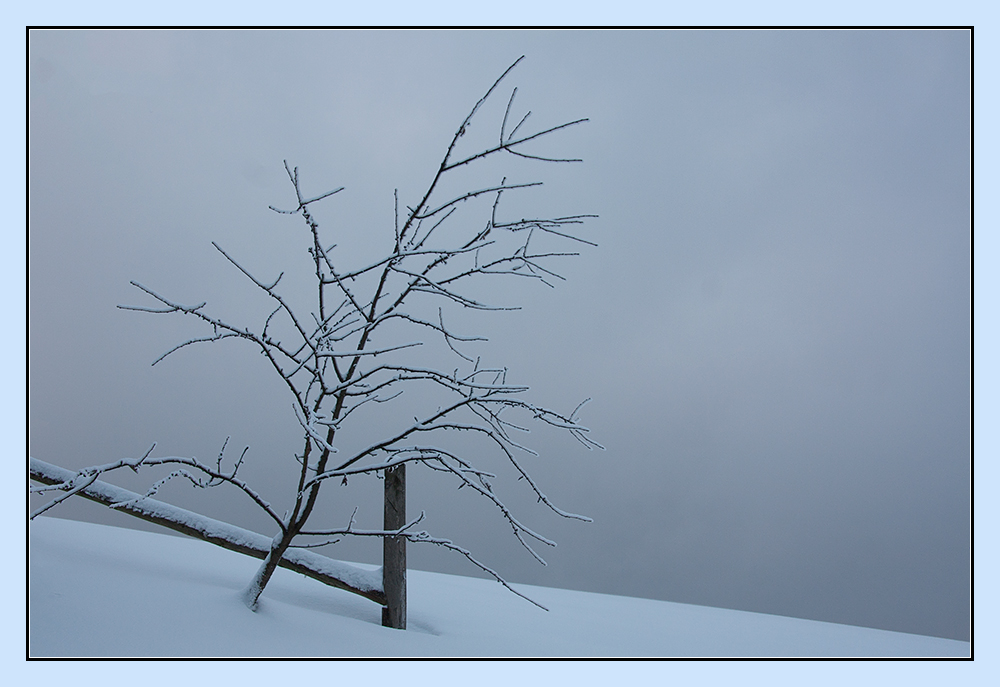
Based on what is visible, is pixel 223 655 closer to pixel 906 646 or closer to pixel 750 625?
pixel 750 625

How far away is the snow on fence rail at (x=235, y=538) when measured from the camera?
2160 mm

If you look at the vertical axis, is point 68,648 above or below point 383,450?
below

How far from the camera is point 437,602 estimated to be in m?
2.88

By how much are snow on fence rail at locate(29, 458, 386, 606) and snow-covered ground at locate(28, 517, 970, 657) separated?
0.12m

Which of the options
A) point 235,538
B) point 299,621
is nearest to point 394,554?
point 299,621

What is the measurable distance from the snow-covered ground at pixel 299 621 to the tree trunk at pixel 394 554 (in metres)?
0.09

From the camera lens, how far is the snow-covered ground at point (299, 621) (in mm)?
1616

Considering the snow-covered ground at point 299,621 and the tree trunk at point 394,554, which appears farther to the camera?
the tree trunk at point 394,554

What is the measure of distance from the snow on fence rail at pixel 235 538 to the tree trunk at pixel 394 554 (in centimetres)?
4

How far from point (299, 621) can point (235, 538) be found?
0.44 metres

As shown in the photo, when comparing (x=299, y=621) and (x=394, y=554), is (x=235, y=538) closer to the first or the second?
(x=299, y=621)

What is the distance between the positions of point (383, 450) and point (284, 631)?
24.3 inches

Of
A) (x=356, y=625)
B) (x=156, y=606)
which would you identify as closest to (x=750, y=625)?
(x=356, y=625)

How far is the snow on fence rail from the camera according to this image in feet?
7.09
